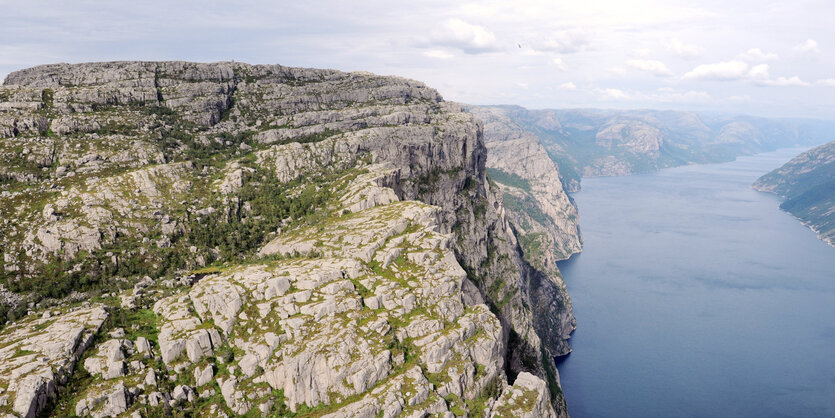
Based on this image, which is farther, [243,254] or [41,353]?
[243,254]

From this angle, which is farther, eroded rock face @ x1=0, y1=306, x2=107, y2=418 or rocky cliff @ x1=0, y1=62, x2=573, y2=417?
rocky cliff @ x1=0, y1=62, x2=573, y2=417

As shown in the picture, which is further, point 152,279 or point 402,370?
point 152,279

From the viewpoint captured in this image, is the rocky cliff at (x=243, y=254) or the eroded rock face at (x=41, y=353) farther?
the rocky cliff at (x=243, y=254)

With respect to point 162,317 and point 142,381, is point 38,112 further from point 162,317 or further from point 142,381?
point 142,381

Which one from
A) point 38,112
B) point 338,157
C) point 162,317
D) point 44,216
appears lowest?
point 162,317

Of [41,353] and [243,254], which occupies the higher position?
[243,254]

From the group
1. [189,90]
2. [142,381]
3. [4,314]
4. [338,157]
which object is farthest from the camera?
[189,90]

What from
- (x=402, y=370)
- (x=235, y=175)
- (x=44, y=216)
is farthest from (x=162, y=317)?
(x=235, y=175)

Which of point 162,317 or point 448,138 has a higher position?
point 448,138
